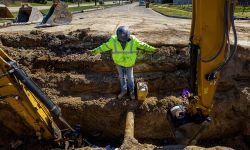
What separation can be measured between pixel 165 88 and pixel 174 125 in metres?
3.25

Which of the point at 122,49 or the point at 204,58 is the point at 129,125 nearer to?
the point at 122,49

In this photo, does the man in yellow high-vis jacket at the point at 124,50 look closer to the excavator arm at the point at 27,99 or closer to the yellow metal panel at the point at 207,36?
the excavator arm at the point at 27,99

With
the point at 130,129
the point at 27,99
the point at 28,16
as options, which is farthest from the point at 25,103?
the point at 28,16

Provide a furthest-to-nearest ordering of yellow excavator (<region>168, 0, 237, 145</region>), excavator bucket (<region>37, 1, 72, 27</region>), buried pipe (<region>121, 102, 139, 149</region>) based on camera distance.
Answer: excavator bucket (<region>37, 1, 72, 27</region>) → buried pipe (<region>121, 102, 139, 149</region>) → yellow excavator (<region>168, 0, 237, 145</region>)

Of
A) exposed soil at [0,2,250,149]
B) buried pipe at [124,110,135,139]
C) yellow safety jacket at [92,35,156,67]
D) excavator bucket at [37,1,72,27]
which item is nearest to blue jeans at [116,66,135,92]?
yellow safety jacket at [92,35,156,67]

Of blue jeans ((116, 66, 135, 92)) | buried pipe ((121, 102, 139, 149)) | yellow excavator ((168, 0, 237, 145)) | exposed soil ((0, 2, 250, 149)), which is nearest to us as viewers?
yellow excavator ((168, 0, 237, 145))

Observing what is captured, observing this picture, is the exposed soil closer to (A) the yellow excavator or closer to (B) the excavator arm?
(B) the excavator arm

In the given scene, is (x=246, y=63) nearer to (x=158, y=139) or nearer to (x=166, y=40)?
(x=166, y=40)

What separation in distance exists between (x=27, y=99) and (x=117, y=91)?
3257 mm

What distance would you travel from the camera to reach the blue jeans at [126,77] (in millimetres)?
9281

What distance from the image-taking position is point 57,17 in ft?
51.5

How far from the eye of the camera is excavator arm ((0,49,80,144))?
698 centimetres

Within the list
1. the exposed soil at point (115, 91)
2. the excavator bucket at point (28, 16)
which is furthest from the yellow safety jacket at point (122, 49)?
the excavator bucket at point (28, 16)

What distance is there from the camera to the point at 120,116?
370 inches
